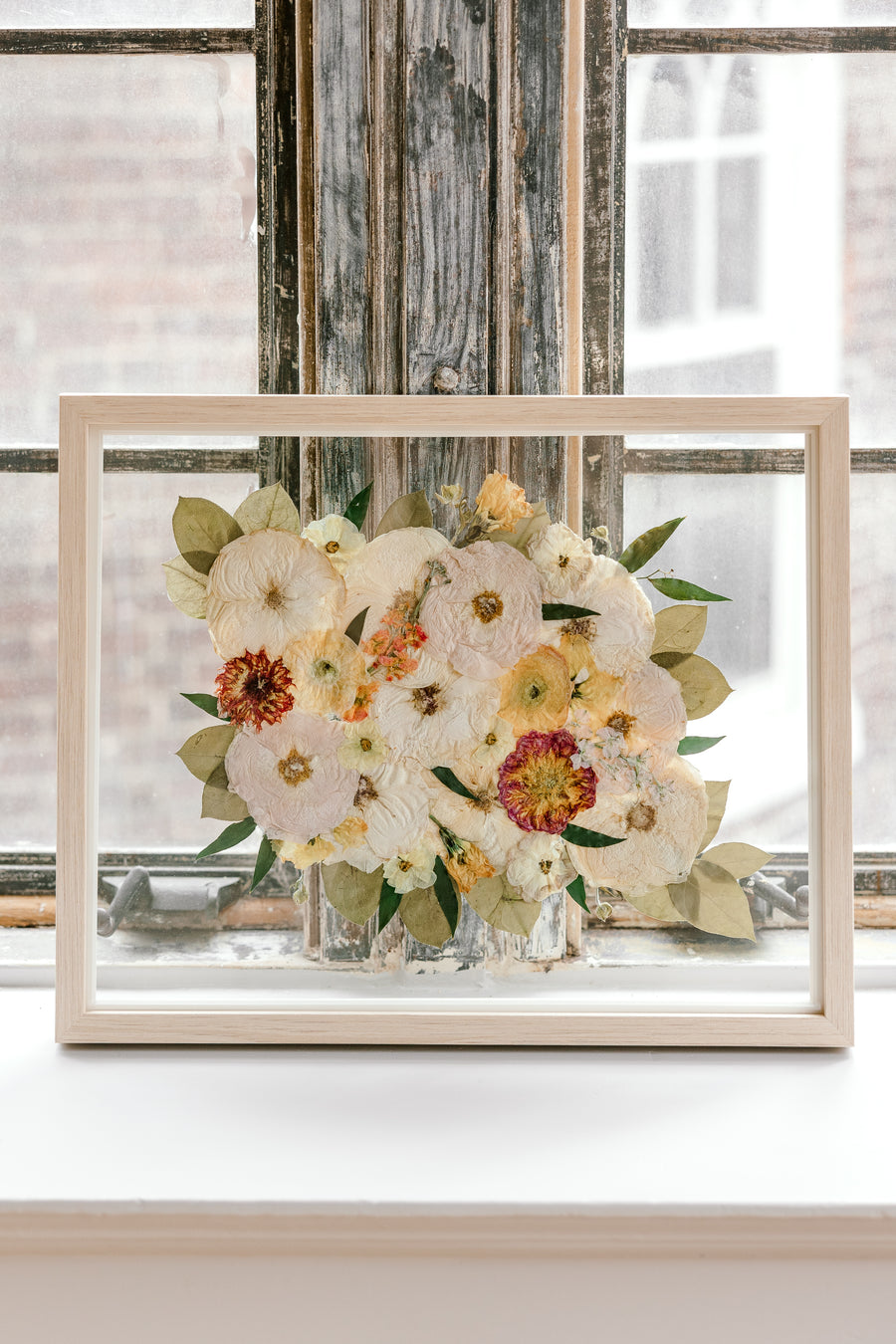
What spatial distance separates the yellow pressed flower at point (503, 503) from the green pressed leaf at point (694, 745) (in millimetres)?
239

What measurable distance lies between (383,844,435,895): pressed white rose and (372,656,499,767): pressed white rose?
9cm

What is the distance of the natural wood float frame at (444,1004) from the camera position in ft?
2.34

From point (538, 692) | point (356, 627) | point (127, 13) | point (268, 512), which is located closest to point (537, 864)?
point (538, 692)

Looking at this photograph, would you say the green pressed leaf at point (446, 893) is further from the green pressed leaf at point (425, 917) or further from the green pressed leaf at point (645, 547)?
the green pressed leaf at point (645, 547)

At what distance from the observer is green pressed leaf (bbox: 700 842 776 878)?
2.39 ft

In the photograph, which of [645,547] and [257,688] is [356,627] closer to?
[257,688]

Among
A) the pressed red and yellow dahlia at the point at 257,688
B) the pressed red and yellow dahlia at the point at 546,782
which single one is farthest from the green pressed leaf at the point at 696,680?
the pressed red and yellow dahlia at the point at 257,688

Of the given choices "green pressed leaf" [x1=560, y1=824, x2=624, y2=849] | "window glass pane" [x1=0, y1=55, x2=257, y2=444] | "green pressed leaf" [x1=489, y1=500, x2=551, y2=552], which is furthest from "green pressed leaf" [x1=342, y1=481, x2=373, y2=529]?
"green pressed leaf" [x1=560, y1=824, x2=624, y2=849]

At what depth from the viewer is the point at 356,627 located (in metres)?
0.70

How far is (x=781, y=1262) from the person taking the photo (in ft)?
1.85

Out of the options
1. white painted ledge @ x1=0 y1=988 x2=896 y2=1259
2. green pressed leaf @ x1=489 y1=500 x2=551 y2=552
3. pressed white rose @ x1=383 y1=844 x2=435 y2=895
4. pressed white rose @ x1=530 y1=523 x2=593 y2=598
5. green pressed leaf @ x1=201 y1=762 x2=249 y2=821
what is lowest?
white painted ledge @ x1=0 y1=988 x2=896 y2=1259

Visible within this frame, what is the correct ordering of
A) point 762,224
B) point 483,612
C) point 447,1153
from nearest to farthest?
1. point 447,1153
2. point 483,612
3. point 762,224

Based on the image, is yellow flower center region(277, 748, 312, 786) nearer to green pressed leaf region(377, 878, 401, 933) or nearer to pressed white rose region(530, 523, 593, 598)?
green pressed leaf region(377, 878, 401, 933)

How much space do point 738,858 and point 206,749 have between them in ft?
1.56
